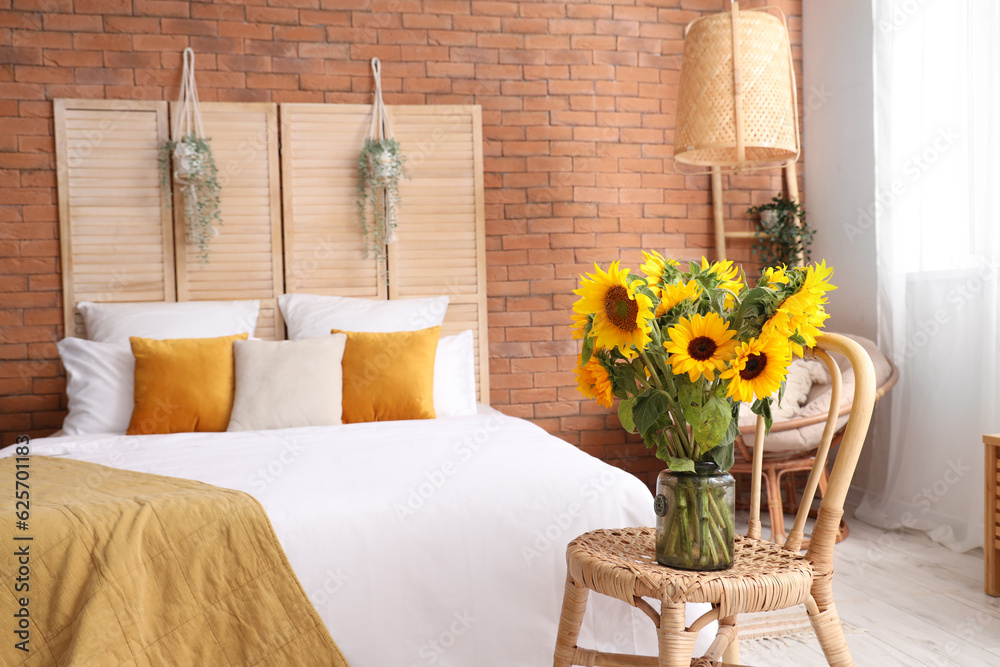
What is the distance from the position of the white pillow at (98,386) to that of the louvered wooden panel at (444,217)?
48.3 inches

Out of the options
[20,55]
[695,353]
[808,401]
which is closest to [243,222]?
[20,55]

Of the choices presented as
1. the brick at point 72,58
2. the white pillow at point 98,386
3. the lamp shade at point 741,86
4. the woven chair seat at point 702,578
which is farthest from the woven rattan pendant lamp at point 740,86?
the brick at point 72,58

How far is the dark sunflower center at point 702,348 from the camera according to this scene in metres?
1.18

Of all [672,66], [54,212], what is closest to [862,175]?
[672,66]

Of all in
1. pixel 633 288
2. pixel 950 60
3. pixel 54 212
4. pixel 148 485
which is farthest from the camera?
pixel 54 212

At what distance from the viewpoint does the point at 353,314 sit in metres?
3.26

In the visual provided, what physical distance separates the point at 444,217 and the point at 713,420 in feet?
8.67

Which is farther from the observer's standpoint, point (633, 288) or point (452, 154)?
point (452, 154)

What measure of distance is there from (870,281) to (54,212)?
3.75 meters

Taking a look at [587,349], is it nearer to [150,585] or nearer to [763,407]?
[763,407]

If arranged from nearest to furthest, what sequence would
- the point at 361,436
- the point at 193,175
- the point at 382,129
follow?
the point at 361,436 < the point at 193,175 < the point at 382,129

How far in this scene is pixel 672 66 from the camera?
12.8 ft

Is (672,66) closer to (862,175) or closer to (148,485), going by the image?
(862,175)

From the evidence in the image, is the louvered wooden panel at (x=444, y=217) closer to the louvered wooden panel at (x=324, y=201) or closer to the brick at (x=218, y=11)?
the louvered wooden panel at (x=324, y=201)
